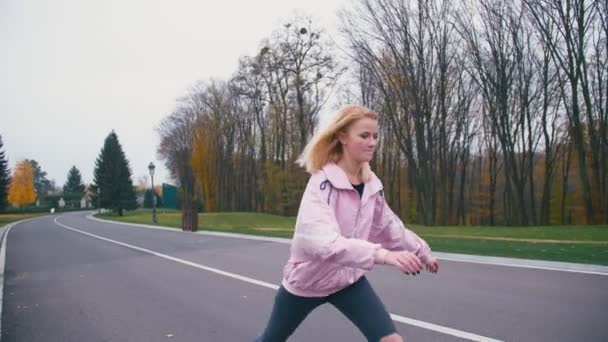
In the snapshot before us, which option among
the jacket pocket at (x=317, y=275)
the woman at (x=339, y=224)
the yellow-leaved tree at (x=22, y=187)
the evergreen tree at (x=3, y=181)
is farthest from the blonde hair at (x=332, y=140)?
the yellow-leaved tree at (x=22, y=187)

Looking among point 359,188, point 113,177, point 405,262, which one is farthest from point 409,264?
point 113,177

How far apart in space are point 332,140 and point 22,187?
118 m

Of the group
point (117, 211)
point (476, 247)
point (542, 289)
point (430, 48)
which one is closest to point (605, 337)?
point (542, 289)

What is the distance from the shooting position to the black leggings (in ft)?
8.51

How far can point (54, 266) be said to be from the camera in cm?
1273

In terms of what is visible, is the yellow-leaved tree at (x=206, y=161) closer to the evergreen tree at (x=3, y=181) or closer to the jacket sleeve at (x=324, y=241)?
the evergreen tree at (x=3, y=181)

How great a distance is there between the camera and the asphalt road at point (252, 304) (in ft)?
18.2

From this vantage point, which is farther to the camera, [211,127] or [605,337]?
[211,127]

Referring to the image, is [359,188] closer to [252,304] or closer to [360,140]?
[360,140]

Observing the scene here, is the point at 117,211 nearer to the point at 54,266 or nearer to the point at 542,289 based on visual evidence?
the point at 54,266

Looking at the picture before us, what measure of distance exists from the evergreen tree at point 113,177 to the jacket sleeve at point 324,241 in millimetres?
75231

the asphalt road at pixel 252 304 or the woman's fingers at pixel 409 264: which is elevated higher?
the woman's fingers at pixel 409 264

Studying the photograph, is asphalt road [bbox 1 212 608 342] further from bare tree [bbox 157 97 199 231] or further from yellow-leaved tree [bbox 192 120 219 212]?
bare tree [bbox 157 97 199 231]

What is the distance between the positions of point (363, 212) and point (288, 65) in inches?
1753
